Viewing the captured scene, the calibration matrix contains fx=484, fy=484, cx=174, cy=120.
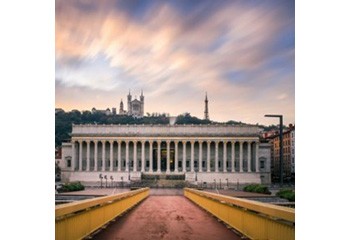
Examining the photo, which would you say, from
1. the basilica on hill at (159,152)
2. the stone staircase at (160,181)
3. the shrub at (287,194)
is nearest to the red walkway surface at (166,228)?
the shrub at (287,194)

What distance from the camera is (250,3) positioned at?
488cm

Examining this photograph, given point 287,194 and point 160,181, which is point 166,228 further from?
point 160,181

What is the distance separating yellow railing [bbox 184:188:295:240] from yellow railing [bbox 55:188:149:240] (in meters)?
1.39

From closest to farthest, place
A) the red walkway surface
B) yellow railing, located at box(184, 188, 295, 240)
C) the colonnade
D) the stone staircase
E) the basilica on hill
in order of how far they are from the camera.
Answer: yellow railing, located at box(184, 188, 295, 240) → the red walkway surface → the basilica on hill → the stone staircase → the colonnade

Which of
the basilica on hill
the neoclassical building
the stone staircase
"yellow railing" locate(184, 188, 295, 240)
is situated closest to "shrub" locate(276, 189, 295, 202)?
"yellow railing" locate(184, 188, 295, 240)

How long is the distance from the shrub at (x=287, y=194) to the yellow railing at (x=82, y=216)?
1.97 meters

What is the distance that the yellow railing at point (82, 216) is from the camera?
13.3ft

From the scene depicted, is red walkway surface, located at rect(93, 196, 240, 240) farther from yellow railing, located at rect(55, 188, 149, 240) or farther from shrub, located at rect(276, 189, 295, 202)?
shrub, located at rect(276, 189, 295, 202)

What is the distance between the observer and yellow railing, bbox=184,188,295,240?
3812 millimetres
